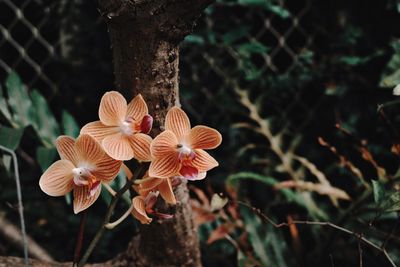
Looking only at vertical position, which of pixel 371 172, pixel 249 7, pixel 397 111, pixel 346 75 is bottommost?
pixel 371 172

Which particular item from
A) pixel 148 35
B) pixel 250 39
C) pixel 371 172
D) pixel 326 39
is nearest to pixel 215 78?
pixel 250 39

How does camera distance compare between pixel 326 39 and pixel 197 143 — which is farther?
pixel 326 39

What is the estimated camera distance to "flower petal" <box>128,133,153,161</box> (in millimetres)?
622

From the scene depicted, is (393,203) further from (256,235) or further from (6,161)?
(6,161)

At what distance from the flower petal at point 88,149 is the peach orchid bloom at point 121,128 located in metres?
0.01

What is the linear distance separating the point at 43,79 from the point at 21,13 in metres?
0.19

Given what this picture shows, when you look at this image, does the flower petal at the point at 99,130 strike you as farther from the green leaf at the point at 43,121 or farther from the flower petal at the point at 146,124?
the green leaf at the point at 43,121

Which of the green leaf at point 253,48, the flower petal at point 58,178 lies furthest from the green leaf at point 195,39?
the flower petal at point 58,178

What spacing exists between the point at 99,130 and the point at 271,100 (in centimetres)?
84

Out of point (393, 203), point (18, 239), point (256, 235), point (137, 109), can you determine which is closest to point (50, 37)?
point (18, 239)

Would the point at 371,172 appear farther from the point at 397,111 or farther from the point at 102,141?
the point at 102,141

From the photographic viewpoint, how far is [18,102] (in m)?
1.06

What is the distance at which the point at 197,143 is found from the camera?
623mm

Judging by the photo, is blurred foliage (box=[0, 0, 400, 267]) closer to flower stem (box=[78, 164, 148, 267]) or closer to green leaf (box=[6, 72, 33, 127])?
green leaf (box=[6, 72, 33, 127])
